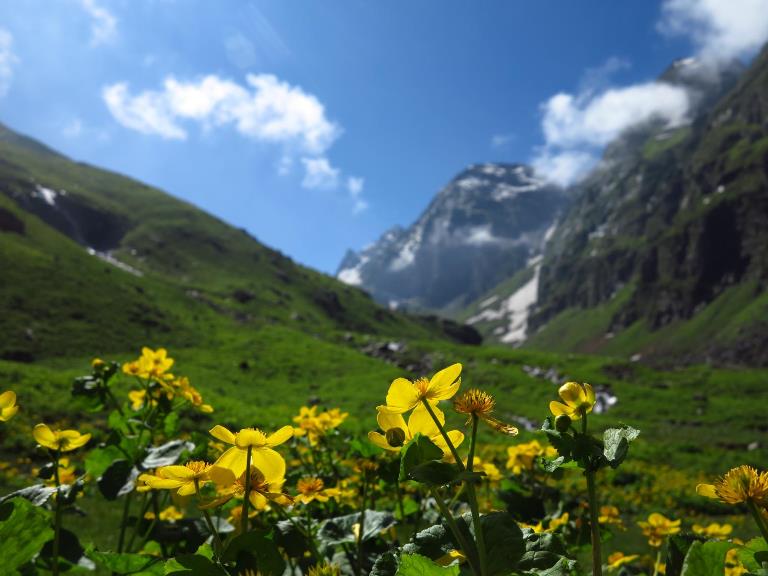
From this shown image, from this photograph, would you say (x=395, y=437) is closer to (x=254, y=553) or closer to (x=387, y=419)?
(x=387, y=419)

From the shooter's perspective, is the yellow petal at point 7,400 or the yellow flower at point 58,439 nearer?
the yellow petal at point 7,400

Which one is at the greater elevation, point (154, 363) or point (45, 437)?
point (154, 363)

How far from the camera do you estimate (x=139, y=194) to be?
4963 inches

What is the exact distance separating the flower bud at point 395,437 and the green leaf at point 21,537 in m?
0.97

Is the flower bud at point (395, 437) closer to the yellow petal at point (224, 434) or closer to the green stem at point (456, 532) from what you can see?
the green stem at point (456, 532)

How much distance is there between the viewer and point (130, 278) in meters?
60.5

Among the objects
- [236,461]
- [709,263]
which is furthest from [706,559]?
[709,263]

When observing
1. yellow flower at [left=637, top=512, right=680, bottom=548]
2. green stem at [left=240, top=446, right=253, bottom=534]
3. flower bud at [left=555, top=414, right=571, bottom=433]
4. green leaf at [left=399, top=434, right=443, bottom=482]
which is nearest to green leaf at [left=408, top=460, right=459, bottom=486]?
green leaf at [left=399, top=434, right=443, bottom=482]

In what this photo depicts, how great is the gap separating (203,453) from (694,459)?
2454 cm

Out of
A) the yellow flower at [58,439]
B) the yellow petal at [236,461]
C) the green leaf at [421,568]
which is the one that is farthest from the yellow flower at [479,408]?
the yellow flower at [58,439]

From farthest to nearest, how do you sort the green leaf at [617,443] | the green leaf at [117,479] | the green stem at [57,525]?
1. the green leaf at [117,479]
2. the green stem at [57,525]
3. the green leaf at [617,443]

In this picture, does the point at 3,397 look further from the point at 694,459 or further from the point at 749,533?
the point at 694,459

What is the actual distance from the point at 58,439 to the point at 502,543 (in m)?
1.74

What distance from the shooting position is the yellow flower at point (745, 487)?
1.08m
